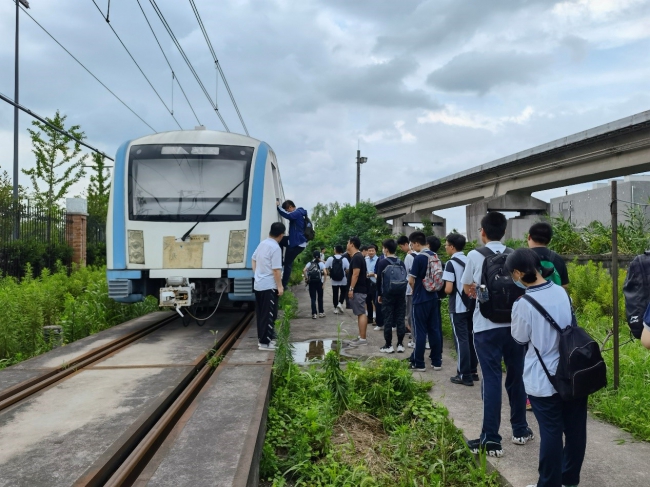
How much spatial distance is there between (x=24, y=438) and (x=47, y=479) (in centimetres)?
82

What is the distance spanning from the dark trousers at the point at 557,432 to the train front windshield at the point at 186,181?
6.09 metres

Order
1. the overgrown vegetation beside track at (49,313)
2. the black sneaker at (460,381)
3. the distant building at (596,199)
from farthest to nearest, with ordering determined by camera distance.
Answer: the distant building at (596,199) < the overgrown vegetation beside track at (49,313) < the black sneaker at (460,381)

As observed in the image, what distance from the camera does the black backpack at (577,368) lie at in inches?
114

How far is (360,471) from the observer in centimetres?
363

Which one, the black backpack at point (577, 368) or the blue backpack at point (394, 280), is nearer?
the black backpack at point (577, 368)

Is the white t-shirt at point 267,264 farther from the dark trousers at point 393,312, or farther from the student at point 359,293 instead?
the student at point 359,293

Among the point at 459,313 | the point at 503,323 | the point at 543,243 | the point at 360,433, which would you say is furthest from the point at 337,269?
the point at 503,323

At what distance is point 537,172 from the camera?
23.2 metres

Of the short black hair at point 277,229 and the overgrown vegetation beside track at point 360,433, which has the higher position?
the short black hair at point 277,229

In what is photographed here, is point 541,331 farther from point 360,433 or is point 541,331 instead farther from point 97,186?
point 97,186

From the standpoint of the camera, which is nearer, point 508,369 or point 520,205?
point 508,369

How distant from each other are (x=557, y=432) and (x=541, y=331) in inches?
22.3

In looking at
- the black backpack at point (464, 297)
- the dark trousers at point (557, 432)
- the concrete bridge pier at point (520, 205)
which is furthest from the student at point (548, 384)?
the concrete bridge pier at point (520, 205)

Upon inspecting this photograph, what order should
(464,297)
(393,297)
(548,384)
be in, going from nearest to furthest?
(548,384)
(464,297)
(393,297)
